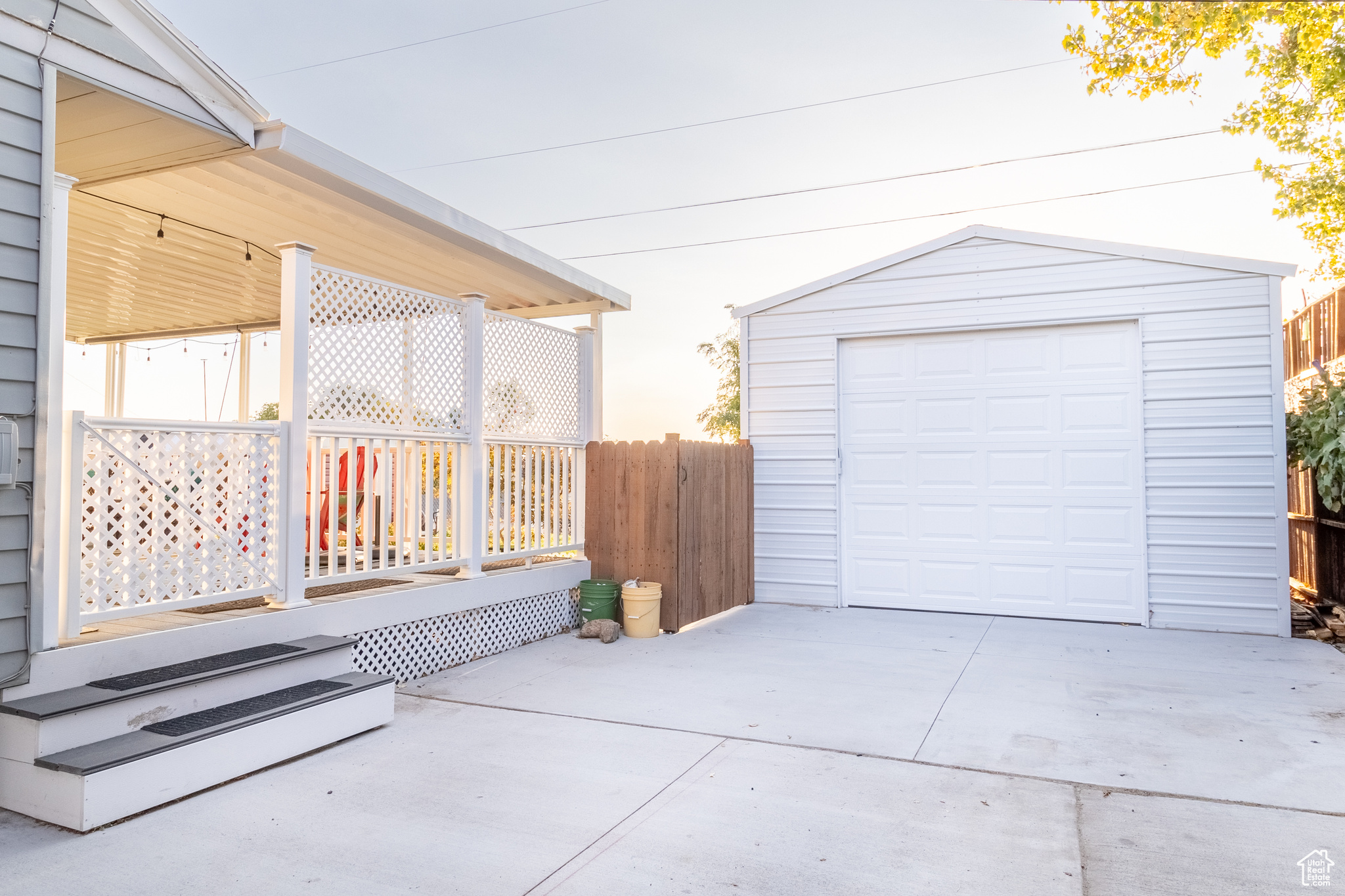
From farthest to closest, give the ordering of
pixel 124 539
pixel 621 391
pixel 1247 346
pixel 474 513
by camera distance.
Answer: pixel 621 391 < pixel 1247 346 < pixel 474 513 < pixel 124 539

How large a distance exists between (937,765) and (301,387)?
3.49 metres

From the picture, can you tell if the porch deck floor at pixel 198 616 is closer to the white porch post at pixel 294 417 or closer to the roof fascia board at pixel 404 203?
the white porch post at pixel 294 417

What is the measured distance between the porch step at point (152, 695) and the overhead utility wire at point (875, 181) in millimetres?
10285

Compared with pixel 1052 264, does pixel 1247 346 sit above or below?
below

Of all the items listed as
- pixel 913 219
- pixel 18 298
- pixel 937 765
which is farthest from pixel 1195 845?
pixel 913 219

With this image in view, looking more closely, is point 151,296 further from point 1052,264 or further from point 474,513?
point 1052,264

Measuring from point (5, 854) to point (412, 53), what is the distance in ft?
38.6

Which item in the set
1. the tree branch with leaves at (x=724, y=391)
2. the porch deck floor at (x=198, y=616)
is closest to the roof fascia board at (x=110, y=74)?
the porch deck floor at (x=198, y=616)

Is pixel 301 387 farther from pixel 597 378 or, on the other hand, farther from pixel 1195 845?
pixel 1195 845

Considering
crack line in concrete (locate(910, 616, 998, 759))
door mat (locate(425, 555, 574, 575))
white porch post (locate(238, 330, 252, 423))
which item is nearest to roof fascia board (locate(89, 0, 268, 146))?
door mat (locate(425, 555, 574, 575))

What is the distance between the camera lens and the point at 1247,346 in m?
6.12

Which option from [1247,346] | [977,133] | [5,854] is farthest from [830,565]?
[977,133]

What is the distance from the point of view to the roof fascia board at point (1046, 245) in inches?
238

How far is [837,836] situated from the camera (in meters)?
2.63
